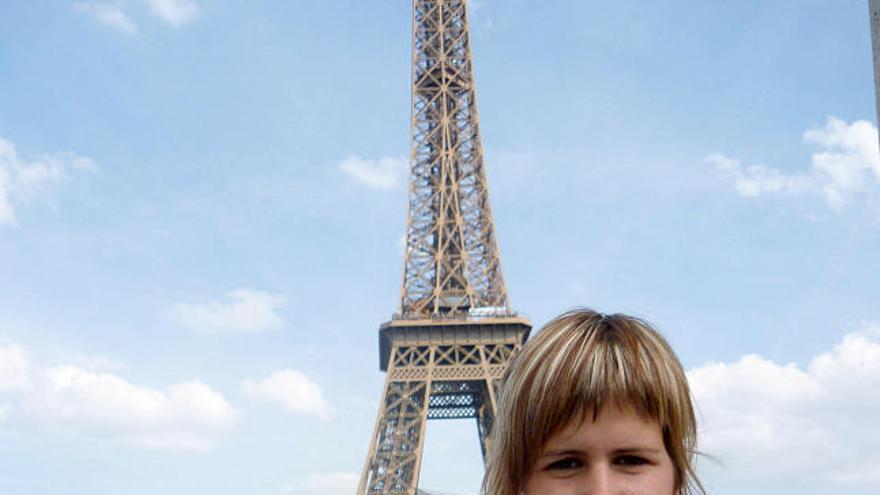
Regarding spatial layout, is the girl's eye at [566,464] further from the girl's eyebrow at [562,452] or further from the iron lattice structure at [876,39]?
the iron lattice structure at [876,39]

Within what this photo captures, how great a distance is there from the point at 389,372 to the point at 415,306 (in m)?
2.96

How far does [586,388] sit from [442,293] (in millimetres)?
46437

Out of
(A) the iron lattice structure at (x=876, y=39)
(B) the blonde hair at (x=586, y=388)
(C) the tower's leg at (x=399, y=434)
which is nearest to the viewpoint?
(B) the blonde hair at (x=586, y=388)

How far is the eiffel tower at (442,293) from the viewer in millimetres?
46219

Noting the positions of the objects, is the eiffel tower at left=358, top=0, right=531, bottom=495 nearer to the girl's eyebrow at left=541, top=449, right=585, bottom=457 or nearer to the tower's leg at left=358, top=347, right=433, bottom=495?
the tower's leg at left=358, top=347, right=433, bottom=495

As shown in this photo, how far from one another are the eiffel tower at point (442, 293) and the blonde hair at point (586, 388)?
42.4 metres

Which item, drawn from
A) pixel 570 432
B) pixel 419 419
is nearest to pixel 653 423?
pixel 570 432

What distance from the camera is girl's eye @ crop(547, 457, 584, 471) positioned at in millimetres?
2434

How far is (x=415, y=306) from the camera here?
157 feet

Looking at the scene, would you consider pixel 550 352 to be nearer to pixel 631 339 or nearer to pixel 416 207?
pixel 631 339

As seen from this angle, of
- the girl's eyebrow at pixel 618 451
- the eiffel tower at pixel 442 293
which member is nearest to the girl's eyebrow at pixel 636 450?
the girl's eyebrow at pixel 618 451

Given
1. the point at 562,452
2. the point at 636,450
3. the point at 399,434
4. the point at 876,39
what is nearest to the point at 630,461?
the point at 636,450

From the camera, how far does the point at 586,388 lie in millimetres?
2369

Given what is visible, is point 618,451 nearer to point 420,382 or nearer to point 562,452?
point 562,452
